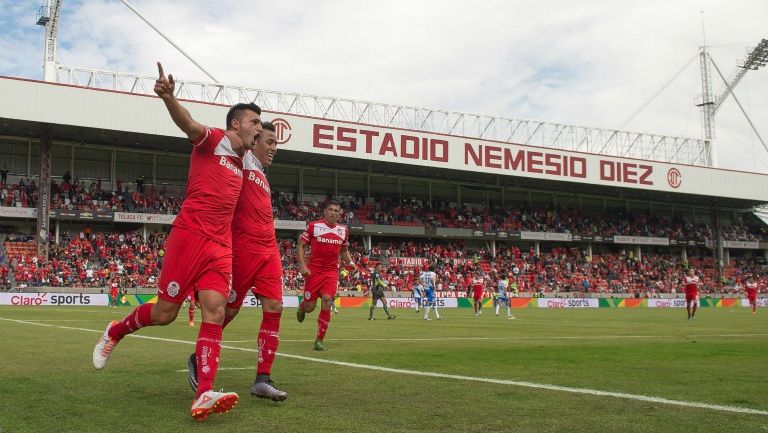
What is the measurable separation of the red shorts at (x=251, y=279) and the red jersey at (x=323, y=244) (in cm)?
536

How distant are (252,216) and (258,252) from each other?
15.2 inches

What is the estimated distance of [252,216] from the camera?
6.79 meters

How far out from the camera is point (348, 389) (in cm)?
637

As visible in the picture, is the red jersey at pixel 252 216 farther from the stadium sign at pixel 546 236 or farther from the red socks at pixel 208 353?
the stadium sign at pixel 546 236

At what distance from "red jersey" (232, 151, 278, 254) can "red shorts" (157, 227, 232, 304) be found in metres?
1.03

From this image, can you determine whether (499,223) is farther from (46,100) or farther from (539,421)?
(539,421)

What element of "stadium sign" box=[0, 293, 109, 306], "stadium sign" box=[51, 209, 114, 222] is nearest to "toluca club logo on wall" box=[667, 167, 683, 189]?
"stadium sign" box=[51, 209, 114, 222]

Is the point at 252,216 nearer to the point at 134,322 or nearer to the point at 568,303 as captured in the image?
the point at 134,322

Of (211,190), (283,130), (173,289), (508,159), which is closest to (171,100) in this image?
(211,190)

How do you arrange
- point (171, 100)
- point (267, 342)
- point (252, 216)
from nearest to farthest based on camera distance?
point (171, 100) < point (267, 342) < point (252, 216)

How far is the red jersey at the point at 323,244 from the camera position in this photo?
12039mm

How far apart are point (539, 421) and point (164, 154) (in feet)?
167

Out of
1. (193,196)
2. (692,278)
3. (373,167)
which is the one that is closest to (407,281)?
(373,167)

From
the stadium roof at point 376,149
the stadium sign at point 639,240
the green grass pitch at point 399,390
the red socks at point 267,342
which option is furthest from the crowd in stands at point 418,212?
the red socks at point 267,342
